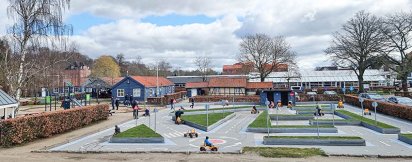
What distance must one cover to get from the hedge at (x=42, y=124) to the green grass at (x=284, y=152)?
13181mm

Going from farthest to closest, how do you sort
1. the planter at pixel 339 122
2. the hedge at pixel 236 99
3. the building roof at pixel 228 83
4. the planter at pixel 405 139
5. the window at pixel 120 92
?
the building roof at pixel 228 83 → the window at pixel 120 92 → the hedge at pixel 236 99 → the planter at pixel 339 122 → the planter at pixel 405 139

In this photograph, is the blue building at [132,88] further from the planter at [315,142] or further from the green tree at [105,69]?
the green tree at [105,69]

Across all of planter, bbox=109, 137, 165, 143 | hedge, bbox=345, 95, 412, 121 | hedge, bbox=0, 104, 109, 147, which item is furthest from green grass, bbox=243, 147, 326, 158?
hedge, bbox=345, 95, 412, 121

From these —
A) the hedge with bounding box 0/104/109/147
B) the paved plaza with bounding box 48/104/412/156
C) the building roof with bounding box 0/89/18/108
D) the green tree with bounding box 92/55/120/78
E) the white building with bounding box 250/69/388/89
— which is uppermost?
the green tree with bounding box 92/55/120/78

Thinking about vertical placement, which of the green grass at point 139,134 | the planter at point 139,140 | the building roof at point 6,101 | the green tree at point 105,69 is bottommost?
the planter at point 139,140

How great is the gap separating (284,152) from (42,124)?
15.6 metres

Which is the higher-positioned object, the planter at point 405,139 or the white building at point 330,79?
the white building at point 330,79

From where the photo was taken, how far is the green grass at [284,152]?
1833 centimetres

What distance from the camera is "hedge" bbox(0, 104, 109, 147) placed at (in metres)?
21.4

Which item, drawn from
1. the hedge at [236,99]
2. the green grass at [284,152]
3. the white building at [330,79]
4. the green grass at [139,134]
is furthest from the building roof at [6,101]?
the white building at [330,79]

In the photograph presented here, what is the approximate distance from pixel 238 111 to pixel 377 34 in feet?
90.8

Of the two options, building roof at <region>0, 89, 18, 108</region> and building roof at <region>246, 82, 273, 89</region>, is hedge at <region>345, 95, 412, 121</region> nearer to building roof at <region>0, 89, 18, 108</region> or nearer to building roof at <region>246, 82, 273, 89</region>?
building roof at <region>246, 82, 273, 89</region>

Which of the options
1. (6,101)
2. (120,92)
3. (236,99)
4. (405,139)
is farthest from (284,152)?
(120,92)

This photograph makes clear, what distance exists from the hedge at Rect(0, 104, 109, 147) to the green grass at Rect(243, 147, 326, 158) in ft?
43.2
